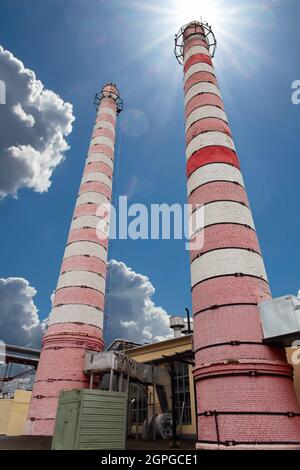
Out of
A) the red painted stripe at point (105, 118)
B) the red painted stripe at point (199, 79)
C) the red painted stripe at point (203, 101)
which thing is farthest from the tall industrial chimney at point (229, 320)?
the red painted stripe at point (105, 118)

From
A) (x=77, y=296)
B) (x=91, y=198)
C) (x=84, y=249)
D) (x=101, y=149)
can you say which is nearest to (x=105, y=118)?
(x=101, y=149)

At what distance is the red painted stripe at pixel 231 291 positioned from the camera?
12.3 metres

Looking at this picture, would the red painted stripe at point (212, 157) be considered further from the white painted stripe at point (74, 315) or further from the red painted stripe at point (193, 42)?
the red painted stripe at point (193, 42)

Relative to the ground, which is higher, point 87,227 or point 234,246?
point 87,227

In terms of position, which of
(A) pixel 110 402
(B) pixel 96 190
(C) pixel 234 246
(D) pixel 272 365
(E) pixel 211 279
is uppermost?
(B) pixel 96 190

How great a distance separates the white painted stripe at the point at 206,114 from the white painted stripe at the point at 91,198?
960cm

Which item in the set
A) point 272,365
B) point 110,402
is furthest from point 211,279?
point 110,402

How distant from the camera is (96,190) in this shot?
997 inches

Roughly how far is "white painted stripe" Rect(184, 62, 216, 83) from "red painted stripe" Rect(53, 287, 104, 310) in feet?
49.9

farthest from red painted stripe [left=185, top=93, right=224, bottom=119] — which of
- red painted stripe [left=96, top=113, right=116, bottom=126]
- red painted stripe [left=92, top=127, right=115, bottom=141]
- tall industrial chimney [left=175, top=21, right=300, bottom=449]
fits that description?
red painted stripe [left=96, top=113, right=116, bottom=126]

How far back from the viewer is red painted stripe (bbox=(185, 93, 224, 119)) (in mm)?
18531

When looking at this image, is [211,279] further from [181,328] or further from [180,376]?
[181,328]

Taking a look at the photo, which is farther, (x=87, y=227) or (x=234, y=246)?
(x=87, y=227)
